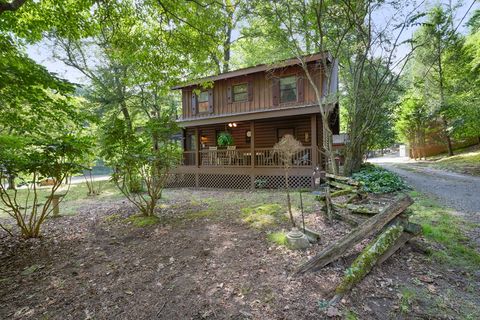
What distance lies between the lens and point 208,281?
10.9ft

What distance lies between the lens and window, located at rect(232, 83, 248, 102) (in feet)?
44.1

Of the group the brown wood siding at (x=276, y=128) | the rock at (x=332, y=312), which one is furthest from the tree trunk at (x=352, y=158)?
the rock at (x=332, y=312)

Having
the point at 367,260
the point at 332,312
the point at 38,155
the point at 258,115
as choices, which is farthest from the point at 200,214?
the point at 258,115

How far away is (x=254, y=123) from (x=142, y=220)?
8.80m

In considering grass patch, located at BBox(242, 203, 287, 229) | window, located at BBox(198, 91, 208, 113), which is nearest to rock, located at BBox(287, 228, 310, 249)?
grass patch, located at BBox(242, 203, 287, 229)

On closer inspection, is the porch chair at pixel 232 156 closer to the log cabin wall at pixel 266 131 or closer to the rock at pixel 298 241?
the log cabin wall at pixel 266 131

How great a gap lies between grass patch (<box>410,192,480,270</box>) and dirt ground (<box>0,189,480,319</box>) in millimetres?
337

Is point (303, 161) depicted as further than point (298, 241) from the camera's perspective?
Yes

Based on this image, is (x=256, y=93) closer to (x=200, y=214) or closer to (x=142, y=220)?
(x=200, y=214)

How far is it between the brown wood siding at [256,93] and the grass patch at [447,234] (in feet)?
22.3

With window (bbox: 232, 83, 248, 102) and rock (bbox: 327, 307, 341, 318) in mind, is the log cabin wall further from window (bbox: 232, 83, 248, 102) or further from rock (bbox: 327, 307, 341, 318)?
rock (bbox: 327, 307, 341, 318)

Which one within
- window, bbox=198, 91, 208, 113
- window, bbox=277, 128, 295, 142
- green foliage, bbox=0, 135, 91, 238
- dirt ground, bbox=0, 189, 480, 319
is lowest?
dirt ground, bbox=0, 189, 480, 319

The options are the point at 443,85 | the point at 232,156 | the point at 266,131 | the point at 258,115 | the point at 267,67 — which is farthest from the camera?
the point at 443,85

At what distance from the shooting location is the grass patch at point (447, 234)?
369 centimetres
